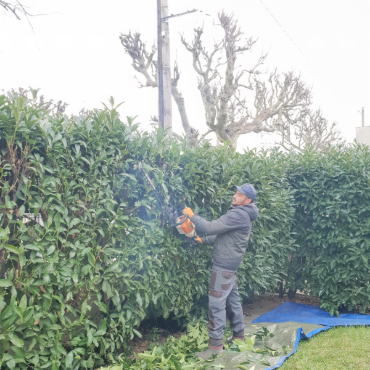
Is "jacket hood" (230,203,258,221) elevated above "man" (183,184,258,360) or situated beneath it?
elevated above

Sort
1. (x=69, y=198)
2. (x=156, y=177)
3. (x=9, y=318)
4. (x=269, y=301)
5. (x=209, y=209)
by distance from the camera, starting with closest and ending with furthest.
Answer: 1. (x=9, y=318)
2. (x=69, y=198)
3. (x=156, y=177)
4. (x=209, y=209)
5. (x=269, y=301)

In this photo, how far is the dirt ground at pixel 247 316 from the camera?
509 centimetres

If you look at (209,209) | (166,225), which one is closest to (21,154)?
(166,225)

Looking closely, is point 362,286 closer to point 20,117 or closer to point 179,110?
point 20,117

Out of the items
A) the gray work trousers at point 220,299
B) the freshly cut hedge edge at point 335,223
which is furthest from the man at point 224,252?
the freshly cut hedge edge at point 335,223

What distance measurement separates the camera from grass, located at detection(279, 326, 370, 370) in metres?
→ 4.43

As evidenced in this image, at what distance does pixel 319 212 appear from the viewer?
6965 mm

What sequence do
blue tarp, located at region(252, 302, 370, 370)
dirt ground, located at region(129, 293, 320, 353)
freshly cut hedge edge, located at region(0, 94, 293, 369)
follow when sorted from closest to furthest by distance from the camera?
freshly cut hedge edge, located at region(0, 94, 293, 369) < dirt ground, located at region(129, 293, 320, 353) < blue tarp, located at region(252, 302, 370, 370)

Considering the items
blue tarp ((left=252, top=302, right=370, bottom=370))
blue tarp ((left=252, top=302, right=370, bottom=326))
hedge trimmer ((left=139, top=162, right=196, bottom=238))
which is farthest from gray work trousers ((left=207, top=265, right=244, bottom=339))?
blue tarp ((left=252, top=302, right=370, bottom=326))

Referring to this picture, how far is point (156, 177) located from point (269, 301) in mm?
4622

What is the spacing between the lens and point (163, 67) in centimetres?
943

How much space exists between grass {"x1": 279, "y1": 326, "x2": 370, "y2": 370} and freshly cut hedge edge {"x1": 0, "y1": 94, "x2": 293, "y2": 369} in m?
1.52

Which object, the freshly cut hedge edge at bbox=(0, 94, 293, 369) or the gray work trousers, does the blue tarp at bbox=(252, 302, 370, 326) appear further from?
the freshly cut hedge edge at bbox=(0, 94, 293, 369)

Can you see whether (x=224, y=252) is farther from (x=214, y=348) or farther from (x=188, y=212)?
(x=214, y=348)
